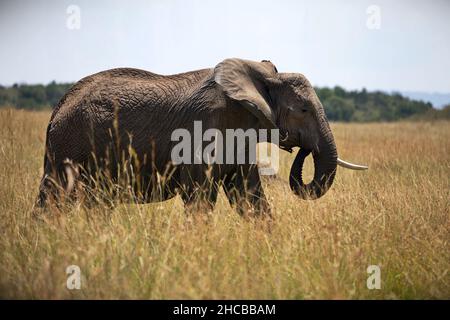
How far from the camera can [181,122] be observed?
583 cm

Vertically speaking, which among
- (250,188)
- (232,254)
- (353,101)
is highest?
(353,101)

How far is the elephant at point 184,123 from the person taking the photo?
5742 mm

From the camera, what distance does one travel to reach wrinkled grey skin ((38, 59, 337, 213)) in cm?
576

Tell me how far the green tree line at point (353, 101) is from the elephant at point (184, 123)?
Result: 133ft

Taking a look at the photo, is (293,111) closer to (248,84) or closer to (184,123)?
(248,84)

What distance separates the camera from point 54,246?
4.55 m

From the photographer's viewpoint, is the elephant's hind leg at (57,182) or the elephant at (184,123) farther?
the elephant's hind leg at (57,182)

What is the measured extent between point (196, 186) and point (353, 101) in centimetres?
5680

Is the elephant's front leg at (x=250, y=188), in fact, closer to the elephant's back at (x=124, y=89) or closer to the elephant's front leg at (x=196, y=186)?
the elephant's front leg at (x=196, y=186)

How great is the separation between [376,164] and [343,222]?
6327 mm

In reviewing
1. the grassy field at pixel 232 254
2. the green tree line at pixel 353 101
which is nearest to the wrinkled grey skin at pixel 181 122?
the grassy field at pixel 232 254

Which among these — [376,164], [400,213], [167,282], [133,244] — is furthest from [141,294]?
[376,164]

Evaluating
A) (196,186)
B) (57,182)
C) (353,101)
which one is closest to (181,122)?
(196,186)
